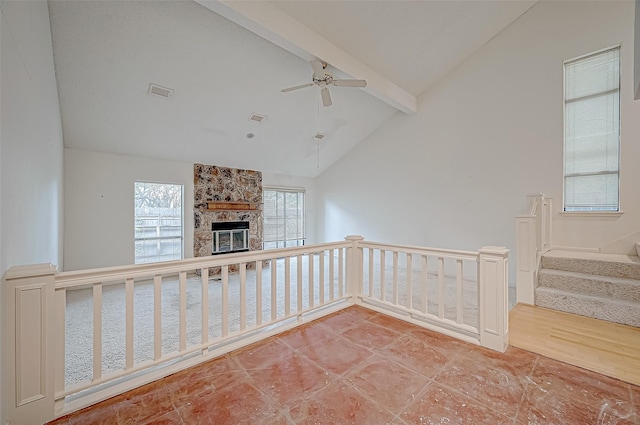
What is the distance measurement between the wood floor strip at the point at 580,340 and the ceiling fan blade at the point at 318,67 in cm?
359

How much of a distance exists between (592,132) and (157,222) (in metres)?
7.41

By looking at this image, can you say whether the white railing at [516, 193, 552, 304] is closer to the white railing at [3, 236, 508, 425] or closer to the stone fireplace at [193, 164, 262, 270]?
the white railing at [3, 236, 508, 425]

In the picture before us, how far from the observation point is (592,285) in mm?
3139

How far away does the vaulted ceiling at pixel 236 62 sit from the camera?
2.85 meters

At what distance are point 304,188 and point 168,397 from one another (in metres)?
6.30

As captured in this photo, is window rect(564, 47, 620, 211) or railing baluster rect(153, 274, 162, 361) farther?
window rect(564, 47, 620, 211)

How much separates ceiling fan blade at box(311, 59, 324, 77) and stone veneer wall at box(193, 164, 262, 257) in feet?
11.4

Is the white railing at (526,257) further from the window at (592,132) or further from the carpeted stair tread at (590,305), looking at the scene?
the window at (592,132)

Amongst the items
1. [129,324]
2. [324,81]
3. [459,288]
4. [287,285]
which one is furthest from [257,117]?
[459,288]

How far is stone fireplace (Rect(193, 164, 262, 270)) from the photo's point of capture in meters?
5.79

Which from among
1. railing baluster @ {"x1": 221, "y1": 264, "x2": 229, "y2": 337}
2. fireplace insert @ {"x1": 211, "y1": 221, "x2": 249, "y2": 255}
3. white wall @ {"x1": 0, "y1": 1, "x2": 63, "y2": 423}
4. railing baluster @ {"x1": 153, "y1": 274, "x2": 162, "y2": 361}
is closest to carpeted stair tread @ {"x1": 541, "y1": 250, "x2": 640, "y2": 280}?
railing baluster @ {"x1": 221, "y1": 264, "x2": 229, "y2": 337}

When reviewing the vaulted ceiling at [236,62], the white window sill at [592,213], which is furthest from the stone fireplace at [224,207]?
the white window sill at [592,213]

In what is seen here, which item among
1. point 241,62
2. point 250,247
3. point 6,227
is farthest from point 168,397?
point 250,247

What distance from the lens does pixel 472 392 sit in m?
1.78
